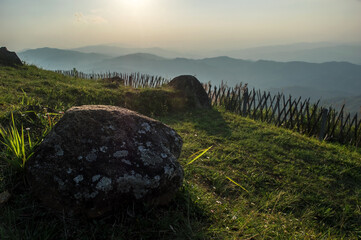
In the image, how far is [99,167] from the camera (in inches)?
80.6

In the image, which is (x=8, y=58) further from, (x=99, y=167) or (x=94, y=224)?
(x=94, y=224)

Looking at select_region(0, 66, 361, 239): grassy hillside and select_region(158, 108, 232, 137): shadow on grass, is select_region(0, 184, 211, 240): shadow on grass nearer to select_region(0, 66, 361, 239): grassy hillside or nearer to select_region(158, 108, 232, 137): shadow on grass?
select_region(0, 66, 361, 239): grassy hillside

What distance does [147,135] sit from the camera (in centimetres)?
253

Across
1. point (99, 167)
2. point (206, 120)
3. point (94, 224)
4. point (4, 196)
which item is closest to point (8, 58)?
point (206, 120)

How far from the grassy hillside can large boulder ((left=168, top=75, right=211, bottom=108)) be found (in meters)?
0.92

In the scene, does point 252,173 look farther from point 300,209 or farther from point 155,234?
point 155,234

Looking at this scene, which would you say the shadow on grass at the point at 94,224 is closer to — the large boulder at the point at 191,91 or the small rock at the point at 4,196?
the small rock at the point at 4,196

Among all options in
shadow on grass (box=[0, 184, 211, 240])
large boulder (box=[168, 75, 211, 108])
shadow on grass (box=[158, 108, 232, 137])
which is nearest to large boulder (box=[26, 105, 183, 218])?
shadow on grass (box=[0, 184, 211, 240])

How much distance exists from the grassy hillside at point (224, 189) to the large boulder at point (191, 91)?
924 mm

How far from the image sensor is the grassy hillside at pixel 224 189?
198 centimetres

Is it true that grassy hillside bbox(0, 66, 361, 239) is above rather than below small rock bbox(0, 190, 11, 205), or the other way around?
below

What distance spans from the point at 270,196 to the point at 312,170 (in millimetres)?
1749

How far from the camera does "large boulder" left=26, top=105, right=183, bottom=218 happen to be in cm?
194

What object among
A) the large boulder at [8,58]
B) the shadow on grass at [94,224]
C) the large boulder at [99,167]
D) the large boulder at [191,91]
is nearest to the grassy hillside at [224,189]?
the shadow on grass at [94,224]
